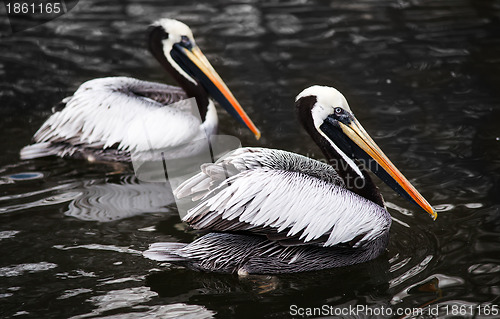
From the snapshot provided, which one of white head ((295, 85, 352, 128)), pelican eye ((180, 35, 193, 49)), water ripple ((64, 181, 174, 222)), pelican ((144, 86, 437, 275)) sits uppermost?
pelican eye ((180, 35, 193, 49))

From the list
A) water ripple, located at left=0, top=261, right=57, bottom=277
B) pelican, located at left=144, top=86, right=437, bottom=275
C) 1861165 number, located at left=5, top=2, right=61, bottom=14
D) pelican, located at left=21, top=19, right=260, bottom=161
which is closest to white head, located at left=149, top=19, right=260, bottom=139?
pelican, located at left=21, top=19, right=260, bottom=161

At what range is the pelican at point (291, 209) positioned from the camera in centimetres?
408

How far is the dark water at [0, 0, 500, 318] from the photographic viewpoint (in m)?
4.07

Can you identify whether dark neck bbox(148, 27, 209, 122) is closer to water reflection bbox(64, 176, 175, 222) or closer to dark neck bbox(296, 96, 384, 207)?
water reflection bbox(64, 176, 175, 222)

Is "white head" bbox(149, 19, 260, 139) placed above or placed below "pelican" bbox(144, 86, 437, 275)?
above

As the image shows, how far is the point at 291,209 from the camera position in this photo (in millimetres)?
4098

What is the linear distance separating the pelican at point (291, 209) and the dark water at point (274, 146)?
0.14m

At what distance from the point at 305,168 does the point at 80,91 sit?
2.58 metres

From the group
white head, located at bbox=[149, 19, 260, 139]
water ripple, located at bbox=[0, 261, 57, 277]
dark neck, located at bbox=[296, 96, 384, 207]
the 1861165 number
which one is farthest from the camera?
the 1861165 number

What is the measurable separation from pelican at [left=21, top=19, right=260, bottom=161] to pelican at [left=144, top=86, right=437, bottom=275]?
4.76 ft

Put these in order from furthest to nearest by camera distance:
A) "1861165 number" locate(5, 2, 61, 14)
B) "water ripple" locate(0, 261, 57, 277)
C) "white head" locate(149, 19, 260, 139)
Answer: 1. "1861165 number" locate(5, 2, 61, 14)
2. "white head" locate(149, 19, 260, 139)
3. "water ripple" locate(0, 261, 57, 277)

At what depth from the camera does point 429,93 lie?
684 cm

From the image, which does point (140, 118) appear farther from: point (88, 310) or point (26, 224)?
point (88, 310)

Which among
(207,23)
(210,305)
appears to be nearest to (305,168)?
(210,305)
